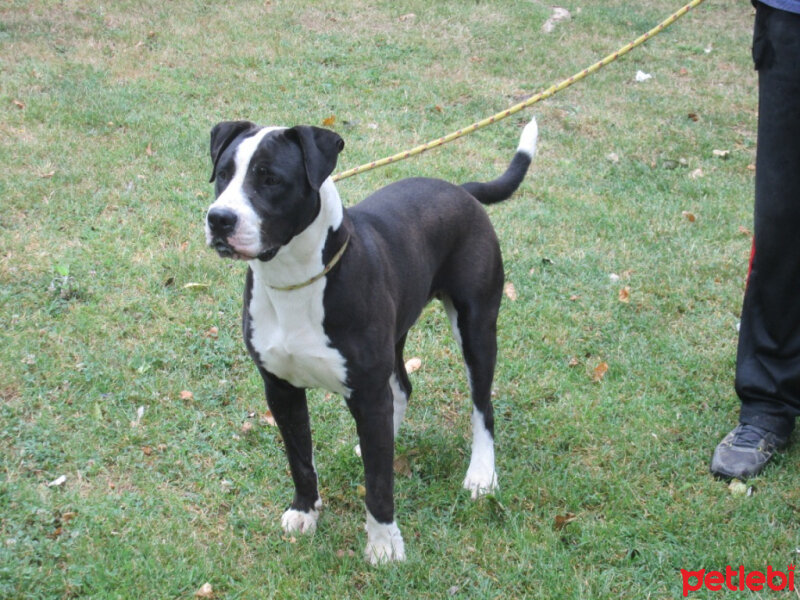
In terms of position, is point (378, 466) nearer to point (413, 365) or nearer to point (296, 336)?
point (296, 336)

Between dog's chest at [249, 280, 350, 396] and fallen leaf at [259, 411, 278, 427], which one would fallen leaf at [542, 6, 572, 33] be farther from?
dog's chest at [249, 280, 350, 396]

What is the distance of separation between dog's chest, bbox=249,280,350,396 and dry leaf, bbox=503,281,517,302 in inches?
99.3

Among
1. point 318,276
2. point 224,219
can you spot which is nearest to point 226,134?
point 224,219

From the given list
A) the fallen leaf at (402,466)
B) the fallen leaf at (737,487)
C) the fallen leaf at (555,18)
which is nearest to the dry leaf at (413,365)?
A: the fallen leaf at (402,466)

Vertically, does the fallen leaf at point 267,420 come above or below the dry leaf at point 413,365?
above

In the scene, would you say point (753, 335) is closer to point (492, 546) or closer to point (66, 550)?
point (492, 546)

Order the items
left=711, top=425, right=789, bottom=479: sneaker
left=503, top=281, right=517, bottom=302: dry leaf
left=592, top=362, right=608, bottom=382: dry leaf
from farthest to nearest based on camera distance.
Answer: left=503, top=281, right=517, bottom=302: dry leaf → left=592, top=362, right=608, bottom=382: dry leaf → left=711, top=425, right=789, bottom=479: sneaker

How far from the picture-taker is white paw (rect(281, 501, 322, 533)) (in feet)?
11.5

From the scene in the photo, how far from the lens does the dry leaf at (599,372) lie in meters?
4.67

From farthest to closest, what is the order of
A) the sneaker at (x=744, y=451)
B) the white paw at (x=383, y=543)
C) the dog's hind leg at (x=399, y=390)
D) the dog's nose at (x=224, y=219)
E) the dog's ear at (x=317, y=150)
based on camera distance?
the dog's hind leg at (x=399, y=390), the sneaker at (x=744, y=451), the white paw at (x=383, y=543), the dog's ear at (x=317, y=150), the dog's nose at (x=224, y=219)

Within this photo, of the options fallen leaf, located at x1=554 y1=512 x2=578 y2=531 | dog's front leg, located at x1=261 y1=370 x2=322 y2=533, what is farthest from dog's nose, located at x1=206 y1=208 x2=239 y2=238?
fallen leaf, located at x1=554 y1=512 x2=578 y2=531

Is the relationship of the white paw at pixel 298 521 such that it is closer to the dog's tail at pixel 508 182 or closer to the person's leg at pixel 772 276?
the dog's tail at pixel 508 182

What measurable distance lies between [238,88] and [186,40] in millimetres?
1539

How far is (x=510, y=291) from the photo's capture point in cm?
552
